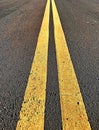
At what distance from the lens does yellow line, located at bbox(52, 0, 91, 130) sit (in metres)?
1.84

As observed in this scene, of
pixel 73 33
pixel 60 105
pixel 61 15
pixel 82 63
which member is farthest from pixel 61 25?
pixel 60 105

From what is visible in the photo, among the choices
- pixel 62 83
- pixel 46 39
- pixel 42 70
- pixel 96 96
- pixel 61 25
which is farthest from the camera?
pixel 61 25

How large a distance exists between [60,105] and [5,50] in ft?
5.10

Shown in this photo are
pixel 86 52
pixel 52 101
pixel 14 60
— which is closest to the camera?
pixel 52 101

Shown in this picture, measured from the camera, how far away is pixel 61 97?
2.15m

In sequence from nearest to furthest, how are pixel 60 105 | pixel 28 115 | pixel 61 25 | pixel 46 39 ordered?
pixel 28 115
pixel 60 105
pixel 46 39
pixel 61 25

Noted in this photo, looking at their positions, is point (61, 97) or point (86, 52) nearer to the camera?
point (61, 97)

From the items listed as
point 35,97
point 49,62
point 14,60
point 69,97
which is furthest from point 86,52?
point 35,97

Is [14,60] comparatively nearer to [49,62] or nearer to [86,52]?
[49,62]

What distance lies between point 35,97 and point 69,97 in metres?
0.31

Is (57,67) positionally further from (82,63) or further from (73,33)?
(73,33)

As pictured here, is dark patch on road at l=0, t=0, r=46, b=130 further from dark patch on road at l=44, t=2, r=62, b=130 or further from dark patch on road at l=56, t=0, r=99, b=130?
dark patch on road at l=56, t=0, r=99, b=130

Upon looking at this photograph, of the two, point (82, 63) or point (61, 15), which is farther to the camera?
point (61, 15)

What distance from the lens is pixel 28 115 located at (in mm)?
1918
